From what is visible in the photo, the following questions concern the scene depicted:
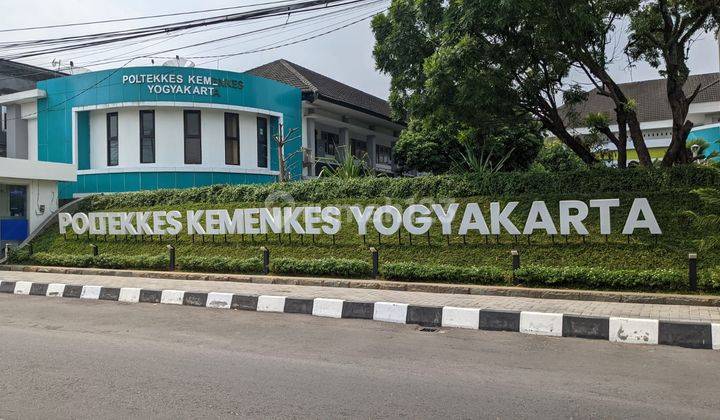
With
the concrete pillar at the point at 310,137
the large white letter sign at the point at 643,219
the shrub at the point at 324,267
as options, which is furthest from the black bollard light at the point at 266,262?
the concrete pillar at the point at 310,137

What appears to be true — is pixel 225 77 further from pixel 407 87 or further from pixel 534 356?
pixel 534 356

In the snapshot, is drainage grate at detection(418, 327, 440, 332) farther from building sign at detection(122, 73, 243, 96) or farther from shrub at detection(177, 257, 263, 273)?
building sign at detection(122, 73, 243, 96)

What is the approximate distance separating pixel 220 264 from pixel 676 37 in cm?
1041

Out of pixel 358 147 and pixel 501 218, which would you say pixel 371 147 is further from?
pixel 501 218

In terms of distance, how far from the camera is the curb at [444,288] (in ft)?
27.4

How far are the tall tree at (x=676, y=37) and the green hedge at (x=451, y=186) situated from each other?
105 cm

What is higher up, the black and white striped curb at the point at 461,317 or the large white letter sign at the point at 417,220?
the large white letter sign at the point at 417,220

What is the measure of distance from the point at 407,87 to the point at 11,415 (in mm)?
10729

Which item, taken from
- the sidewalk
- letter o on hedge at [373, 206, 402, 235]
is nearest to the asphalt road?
the sidewalk

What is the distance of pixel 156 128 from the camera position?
1984 cm

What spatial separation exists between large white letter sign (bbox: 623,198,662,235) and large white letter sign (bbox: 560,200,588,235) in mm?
747

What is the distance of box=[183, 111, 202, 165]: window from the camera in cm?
2030

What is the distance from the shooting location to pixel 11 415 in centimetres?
420

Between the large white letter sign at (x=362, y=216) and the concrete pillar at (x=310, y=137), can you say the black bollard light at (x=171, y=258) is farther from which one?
the concrete pillar at (x=310, y=137)
